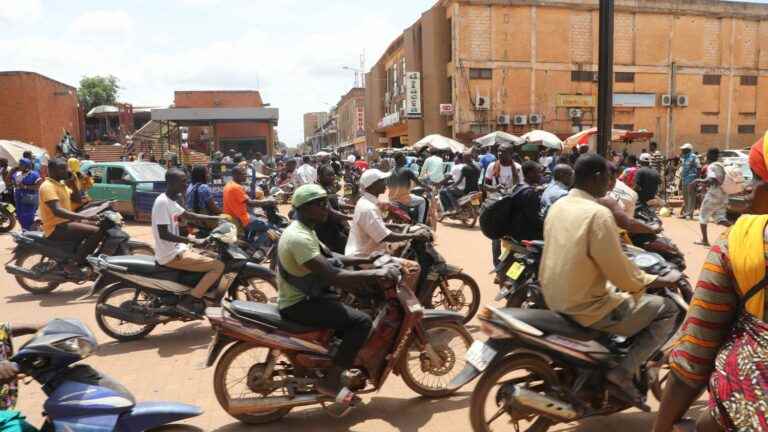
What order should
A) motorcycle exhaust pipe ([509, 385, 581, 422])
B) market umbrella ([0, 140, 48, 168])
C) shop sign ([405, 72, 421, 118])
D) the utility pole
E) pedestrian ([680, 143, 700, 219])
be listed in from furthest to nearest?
shop sign ([405, 72, 421, 118]), market umbrella ([0, 140, 48, 168]), pedestrian ([680, 143, 700, 219]), the utility pole, motorcycle exhaust pipe ([509, 385, 581, 422])

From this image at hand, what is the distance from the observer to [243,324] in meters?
3.52

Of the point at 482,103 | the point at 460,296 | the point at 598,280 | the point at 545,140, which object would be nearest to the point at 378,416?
the point at 598,280

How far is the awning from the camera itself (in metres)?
28.6

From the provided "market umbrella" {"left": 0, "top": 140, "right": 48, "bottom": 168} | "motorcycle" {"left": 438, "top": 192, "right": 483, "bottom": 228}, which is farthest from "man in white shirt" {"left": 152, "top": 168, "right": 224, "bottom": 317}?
"market umbrella" {"left": 0, "top": 140, "right": 48, "bottom": 168}

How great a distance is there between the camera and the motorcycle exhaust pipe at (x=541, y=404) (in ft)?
9.89

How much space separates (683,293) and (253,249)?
17.6 feet

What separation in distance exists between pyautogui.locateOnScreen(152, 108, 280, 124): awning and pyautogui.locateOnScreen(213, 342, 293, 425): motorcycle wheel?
27.5m

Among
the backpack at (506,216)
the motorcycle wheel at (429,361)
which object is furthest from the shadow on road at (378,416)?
the backpack at (506,216)

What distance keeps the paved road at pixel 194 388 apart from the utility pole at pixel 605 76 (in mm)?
2329

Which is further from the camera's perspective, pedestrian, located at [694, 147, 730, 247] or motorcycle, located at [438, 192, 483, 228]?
motorcycle, located at [438, 192, 483, 228]

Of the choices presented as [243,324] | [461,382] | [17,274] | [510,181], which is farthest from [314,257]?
[510,181]

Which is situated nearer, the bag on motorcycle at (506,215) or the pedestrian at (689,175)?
the bag on motorcycle at (506,215)

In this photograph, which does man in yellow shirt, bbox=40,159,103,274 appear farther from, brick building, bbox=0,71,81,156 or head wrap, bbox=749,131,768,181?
brick building, bbox=0,71,81,156

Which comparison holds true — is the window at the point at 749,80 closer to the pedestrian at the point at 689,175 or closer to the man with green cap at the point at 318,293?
the pedestrian at the point at 689,175
